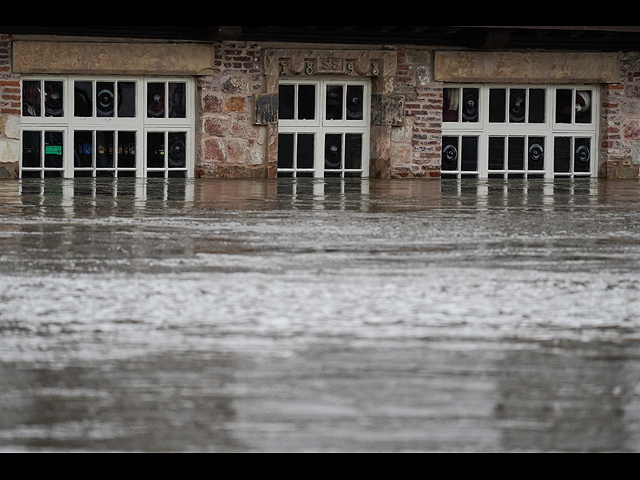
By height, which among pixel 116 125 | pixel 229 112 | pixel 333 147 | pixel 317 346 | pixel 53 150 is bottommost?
pixel 317 346

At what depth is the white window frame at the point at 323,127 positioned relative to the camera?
13.2m

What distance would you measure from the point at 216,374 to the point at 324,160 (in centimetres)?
1224

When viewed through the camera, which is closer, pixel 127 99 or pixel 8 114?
pixel 8 114

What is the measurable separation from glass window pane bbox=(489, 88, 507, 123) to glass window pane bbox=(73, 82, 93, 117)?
534 centimetres

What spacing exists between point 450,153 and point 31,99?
5.54 m

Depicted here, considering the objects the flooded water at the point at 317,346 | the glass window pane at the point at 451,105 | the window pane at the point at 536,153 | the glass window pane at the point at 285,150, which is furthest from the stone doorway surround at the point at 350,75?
the flooded water at the point at 317,346

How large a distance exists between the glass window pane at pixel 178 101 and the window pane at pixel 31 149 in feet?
5.50

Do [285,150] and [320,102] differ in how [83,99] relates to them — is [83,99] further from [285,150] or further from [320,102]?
[320,102]

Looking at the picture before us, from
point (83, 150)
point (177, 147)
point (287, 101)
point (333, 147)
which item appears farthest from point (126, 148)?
point (333, 147)

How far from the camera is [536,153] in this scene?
45.7ft

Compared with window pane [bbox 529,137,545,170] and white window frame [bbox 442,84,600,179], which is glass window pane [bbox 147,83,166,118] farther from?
window pane [bbox 529,137,545,170]

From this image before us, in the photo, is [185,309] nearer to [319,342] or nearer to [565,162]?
[319,342]

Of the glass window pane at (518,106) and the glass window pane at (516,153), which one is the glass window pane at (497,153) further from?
the glass window pane at (518,106)

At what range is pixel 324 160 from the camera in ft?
43.8
